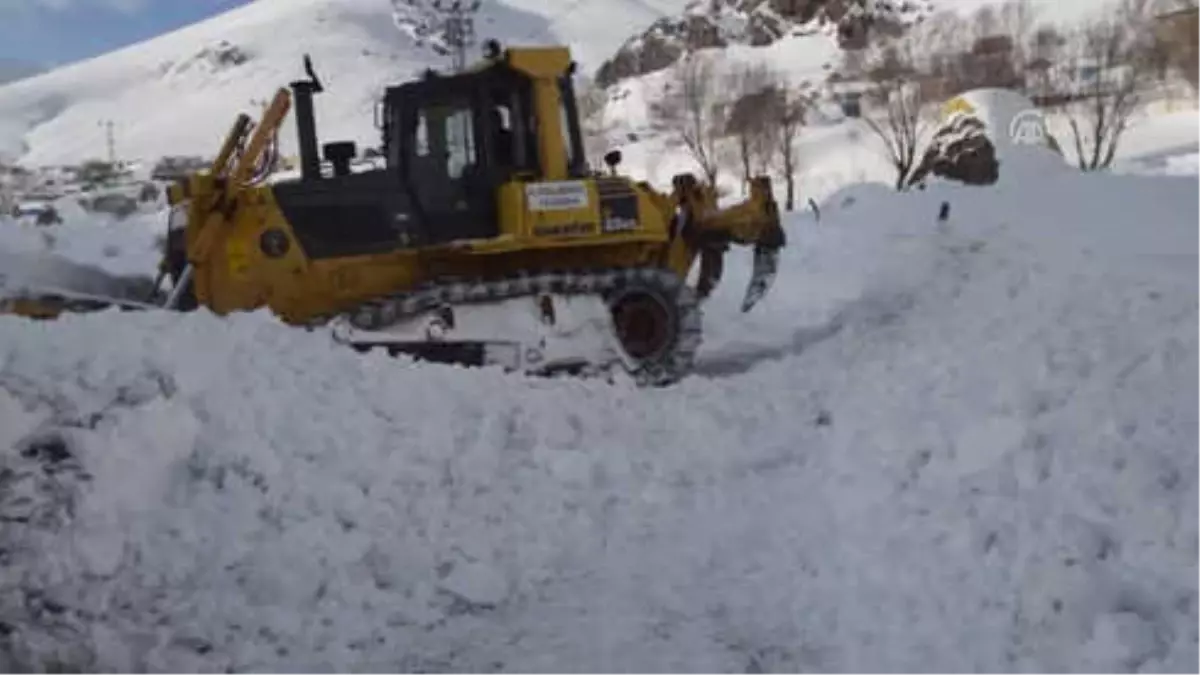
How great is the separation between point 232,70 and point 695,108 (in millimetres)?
83119

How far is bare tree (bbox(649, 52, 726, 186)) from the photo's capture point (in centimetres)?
5562

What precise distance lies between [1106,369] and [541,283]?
440 centimetres

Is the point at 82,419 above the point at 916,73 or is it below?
below

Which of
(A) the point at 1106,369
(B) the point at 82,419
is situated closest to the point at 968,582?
(A) the point at 1106,369

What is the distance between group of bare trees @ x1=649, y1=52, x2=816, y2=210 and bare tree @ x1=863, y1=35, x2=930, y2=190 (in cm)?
318

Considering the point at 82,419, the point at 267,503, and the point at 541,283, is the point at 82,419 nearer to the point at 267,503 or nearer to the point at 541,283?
the point at 267,503

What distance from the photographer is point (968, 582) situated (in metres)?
5.26

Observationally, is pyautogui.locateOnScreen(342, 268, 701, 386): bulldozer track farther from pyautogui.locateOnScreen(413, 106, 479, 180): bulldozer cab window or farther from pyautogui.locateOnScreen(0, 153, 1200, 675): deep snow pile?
pyautogui.locateOnScreen(0, 153, 1200, 675): deep snow pile

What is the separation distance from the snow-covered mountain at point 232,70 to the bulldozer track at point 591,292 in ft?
241

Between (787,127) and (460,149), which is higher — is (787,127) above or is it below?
above

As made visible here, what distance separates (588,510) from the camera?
6805 mm

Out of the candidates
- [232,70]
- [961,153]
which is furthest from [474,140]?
[232,70]

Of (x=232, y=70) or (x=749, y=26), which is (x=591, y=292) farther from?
(x=232, y=70)

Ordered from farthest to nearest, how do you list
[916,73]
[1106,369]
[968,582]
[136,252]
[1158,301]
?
[916,73]
[136,252]
[1158,301]
[1106,369]
[968,582]
